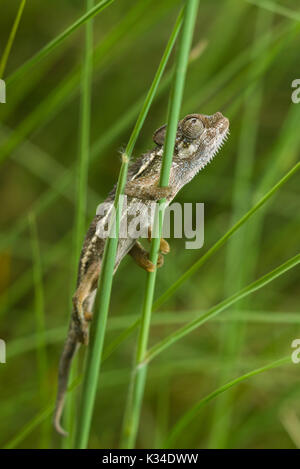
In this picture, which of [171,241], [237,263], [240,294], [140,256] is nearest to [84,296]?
[140,256]

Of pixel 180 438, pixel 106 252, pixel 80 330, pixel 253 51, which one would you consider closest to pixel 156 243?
pixel 106 252

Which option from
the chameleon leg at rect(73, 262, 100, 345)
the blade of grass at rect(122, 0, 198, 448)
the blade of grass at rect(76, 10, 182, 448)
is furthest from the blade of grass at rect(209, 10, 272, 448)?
the blade of grass at rect(76, 10, 182, 448)

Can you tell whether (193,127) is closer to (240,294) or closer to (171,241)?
(240,294)

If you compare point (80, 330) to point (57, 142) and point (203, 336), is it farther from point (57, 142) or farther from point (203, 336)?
point (57, 142)

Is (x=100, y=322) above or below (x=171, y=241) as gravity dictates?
below

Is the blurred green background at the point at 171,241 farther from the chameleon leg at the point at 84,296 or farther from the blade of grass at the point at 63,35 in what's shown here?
the blade of grass at the point at 63,35
